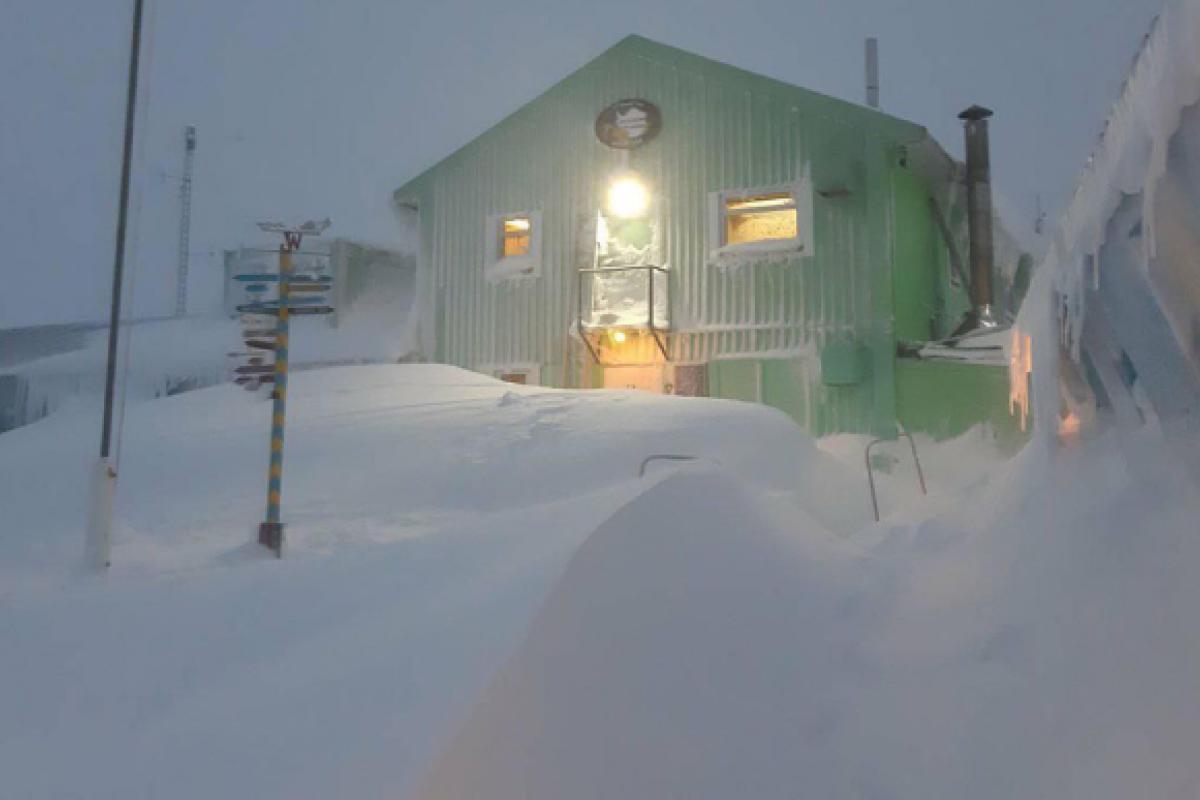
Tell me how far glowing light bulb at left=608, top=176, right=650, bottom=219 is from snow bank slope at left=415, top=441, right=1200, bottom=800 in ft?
37.2

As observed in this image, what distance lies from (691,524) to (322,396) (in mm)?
8728

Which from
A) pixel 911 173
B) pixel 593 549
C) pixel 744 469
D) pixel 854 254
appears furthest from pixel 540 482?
pixel 911 173

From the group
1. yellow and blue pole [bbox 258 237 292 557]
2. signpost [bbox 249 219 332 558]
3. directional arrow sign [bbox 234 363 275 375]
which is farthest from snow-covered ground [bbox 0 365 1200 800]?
directional arrow sign [bbox 234 363 275 375]

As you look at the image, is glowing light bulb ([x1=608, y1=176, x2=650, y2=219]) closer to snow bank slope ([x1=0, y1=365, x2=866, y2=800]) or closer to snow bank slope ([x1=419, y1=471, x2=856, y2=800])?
snow bank slope ([x1=0, y1=365, x2=866, y2=800])

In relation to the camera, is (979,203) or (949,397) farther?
(979,203)

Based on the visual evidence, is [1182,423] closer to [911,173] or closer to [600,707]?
[600,707]

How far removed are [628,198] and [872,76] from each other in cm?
735

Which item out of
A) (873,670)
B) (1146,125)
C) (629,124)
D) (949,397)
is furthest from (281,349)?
(949,397)

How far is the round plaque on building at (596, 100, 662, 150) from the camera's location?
50.5 feet

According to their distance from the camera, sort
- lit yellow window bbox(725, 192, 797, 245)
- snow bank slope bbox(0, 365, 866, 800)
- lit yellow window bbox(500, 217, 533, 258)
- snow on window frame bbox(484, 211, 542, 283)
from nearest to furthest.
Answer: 1. snow bank slope bbox(0, 365, 866, 800)
2. lit yellow window bbox(725, 192, 797, 245)
3. snow on window frame bbox(484, 211, 542, 283)
4. lit yellow window bbox(500, 217, 533, 258)

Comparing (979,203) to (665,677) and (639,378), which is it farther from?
(665,677)

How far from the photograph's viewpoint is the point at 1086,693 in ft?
10.3

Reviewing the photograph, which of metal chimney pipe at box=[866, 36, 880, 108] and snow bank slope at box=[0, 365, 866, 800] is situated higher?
metal chimney pipe at box=[866, 36, 880, 108]

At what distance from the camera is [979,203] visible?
53.9ft
